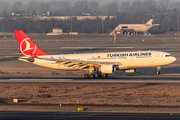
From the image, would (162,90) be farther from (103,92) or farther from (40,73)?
(40,73)

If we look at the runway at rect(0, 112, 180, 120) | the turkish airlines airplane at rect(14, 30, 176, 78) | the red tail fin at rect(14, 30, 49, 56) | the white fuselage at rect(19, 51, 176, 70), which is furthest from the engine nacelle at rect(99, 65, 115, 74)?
the runway at rect(0, 112, 180, 120)

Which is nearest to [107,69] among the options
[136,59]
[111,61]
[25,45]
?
[111,61]

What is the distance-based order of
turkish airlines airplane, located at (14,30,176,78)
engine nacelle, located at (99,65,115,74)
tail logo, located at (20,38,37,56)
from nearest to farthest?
engine nacelle, located at (99,65,115,74) < turkish airlines airplane, located at (14,30,176,78) < tail logo, located at (20,38,37,56)

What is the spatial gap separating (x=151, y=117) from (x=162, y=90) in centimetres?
1334

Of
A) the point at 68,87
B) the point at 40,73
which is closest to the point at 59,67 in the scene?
the point at 40,73

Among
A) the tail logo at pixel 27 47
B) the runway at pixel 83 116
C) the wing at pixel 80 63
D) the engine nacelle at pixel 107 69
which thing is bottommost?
the runway at pixel 83 116

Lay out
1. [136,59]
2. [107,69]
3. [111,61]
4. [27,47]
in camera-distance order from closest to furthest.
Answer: [107,69], [136,59], [111,61], [27,47]

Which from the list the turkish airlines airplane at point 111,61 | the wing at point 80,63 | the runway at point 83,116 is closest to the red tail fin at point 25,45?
the turkish airlines airplane at point 111,61

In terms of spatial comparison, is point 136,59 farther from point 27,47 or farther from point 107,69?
point 27,47

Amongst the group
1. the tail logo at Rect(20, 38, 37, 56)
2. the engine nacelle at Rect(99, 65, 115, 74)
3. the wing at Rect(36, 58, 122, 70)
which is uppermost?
the tail logo at Rect(20, 38, 37, 56)

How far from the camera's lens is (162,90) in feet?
123

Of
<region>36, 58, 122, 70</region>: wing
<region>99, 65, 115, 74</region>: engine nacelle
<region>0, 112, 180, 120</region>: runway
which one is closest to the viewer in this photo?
<region>0, 112, 180, 120</region>: runway

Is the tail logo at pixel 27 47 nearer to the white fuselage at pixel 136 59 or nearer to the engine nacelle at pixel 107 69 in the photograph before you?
the white fuselage at pixel 136 59

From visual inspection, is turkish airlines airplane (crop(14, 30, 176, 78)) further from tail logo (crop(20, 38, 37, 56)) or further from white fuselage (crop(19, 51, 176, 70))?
tail logo (crop(20, 38, 37, 56))
